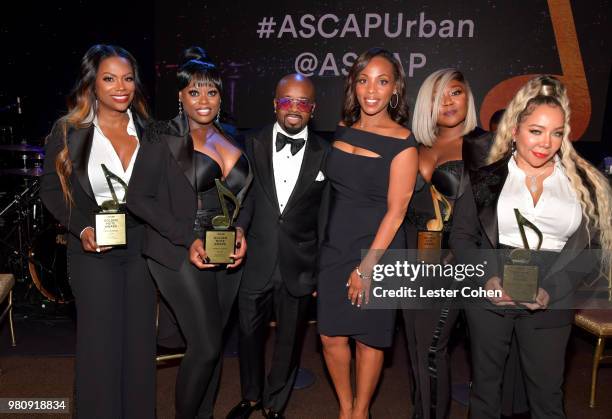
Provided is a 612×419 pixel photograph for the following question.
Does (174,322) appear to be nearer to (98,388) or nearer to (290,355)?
(98,388)

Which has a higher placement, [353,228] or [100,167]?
[100,167]

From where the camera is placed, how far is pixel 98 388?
2.55 metres

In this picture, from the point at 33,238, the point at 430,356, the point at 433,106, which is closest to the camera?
the point at 430,356

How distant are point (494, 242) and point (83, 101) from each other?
2.06m

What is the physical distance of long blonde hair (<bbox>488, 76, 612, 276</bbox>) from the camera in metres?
2.20

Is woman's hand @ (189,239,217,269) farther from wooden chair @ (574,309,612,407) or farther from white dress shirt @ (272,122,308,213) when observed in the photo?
wooden chair @ (574,309,612,407)

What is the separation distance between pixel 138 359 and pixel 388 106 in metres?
1.81

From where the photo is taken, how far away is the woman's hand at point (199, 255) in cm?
245

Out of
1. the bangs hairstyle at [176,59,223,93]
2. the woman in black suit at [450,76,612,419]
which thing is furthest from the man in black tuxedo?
the woman in black suit at [450,76,612,419]

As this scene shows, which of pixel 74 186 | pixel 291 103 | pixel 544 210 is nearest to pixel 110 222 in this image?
pixel 74 186

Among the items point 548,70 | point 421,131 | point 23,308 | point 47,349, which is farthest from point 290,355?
point 548,70

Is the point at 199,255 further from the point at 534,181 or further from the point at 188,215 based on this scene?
the point at 534,181

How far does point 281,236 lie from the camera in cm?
288

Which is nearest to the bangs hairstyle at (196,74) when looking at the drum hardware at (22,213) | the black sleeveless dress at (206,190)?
the black sleeveless dress at (206,190)
